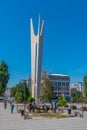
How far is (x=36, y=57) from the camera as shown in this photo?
5894 centimetres

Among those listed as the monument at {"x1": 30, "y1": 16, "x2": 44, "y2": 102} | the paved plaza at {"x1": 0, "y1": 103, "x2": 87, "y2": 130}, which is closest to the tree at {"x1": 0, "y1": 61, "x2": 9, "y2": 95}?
the monument at {"x1": 30, "y1": 16, "x2": 44, "y2": 102}

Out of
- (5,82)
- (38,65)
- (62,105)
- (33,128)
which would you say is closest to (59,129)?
(33,128)

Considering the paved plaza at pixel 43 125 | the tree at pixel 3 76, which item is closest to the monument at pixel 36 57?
the paved plaza at pixel 43 125

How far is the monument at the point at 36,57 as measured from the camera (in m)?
57.3

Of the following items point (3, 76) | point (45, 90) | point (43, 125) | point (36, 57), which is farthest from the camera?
point (3, 76)

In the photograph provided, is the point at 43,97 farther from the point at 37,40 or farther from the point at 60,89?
the point at 60,89

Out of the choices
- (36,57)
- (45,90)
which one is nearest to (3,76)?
(45,90)

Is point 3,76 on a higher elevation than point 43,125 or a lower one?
higher

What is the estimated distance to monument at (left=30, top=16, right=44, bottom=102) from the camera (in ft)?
188

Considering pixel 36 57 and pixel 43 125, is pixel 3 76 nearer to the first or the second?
pixel 36 57

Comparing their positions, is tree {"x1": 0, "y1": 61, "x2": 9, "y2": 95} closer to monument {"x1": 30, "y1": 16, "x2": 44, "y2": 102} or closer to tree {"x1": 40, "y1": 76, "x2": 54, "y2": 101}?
tree {"x1": 40, "y1": 76, "x2": 54, "y2": 101}

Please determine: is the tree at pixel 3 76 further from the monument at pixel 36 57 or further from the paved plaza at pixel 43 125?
the paved plaza at pixel 43 125

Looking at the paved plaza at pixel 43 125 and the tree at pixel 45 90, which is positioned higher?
the tree at pixel 45 90

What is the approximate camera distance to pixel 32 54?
5938cm
